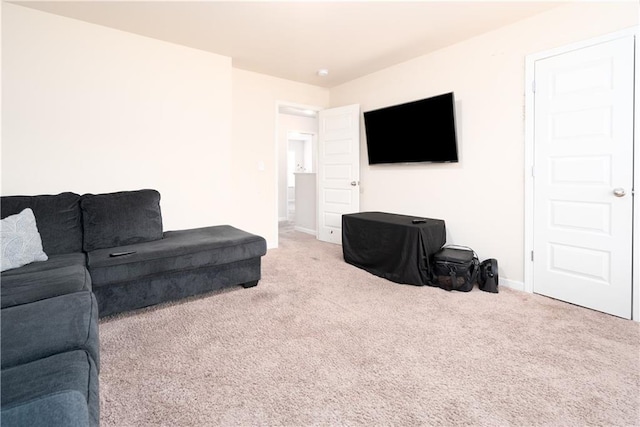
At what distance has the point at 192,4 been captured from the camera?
2.68 meters

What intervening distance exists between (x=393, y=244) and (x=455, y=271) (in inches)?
25.4

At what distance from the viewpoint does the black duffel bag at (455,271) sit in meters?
2.94

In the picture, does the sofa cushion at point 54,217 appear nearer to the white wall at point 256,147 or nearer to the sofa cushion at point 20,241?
the sofa cushion at point 20,241

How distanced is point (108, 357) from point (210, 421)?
0.90m

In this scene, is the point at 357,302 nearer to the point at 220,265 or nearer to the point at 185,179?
the point at 220,265

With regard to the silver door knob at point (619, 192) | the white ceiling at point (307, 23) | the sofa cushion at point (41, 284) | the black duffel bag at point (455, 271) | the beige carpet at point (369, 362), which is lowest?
the beige carpet at point (369, 362)

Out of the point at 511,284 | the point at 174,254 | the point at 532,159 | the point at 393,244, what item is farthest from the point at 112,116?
the point at 511,284

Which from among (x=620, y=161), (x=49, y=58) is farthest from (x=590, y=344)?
(x=49, y=58)

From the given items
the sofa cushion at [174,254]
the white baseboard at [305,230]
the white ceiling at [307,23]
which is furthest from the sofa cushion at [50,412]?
the white baseboard at [305,230]

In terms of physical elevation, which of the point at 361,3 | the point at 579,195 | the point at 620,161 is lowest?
the point at 579,195

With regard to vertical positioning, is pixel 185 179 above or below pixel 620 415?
above

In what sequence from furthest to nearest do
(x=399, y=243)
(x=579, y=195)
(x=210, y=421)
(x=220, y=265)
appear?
1. (x=399, y=243)
2. (x=220, y=265)
3. (x=579, y=195)
4. (x=210, y=421)

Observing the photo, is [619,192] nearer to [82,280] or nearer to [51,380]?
[51,380]

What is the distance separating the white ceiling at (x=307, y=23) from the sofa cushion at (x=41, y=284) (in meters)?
2.18
